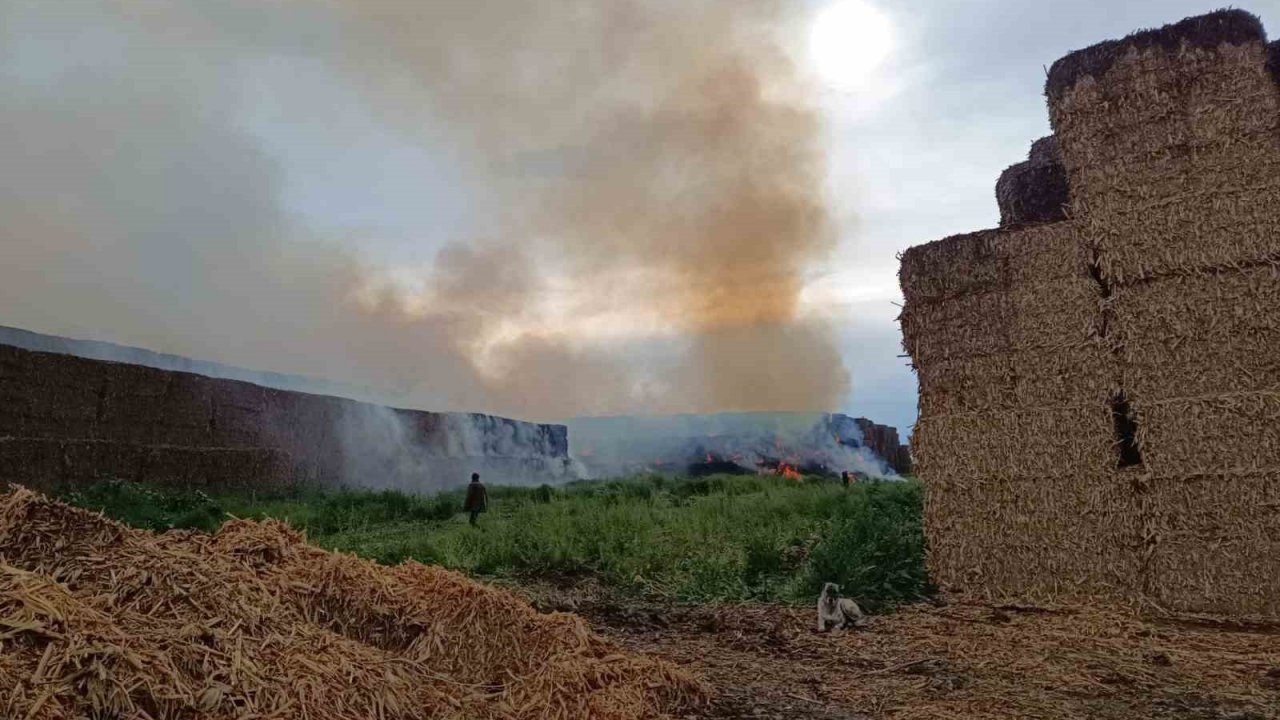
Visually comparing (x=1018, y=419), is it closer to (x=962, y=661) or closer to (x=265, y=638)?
(x=962, y=661)

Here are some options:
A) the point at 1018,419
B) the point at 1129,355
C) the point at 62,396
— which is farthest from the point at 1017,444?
the point at 62,396

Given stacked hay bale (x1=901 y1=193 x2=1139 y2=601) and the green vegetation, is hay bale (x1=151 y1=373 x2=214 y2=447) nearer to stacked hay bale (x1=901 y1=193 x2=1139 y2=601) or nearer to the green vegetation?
the green vegetation

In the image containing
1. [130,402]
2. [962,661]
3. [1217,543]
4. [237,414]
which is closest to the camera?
[962,661]

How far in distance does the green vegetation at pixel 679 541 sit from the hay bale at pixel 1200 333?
3061mm

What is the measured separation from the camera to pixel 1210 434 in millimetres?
7184

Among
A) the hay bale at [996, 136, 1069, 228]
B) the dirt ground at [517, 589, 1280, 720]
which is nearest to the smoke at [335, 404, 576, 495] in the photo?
the dirt ground at [517, 589, 1280, 720]

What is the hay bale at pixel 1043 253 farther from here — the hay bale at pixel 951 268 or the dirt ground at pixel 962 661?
the dirt ground at pixel 962 661

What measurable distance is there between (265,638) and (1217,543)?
759 cm

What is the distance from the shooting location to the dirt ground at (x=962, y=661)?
15.3 ft

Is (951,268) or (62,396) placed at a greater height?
(951,268)

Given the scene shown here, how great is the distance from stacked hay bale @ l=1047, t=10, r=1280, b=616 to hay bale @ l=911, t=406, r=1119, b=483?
39 cm

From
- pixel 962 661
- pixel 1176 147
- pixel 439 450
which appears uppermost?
pixel 1176 147

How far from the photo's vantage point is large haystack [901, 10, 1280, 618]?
23.3 ft

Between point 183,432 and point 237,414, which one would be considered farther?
point 237,414
